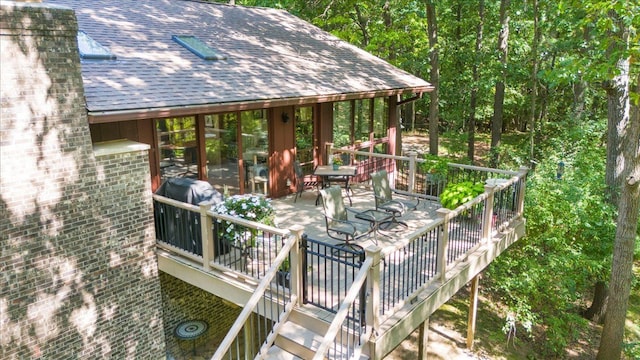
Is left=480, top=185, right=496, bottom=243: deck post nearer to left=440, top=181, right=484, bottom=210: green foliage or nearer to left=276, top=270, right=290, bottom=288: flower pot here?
left=440, top=181, right=484, bottom=210: green foliage

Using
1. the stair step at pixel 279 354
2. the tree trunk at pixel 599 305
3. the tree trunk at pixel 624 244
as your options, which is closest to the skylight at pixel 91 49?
the stair step at pixel 279 354

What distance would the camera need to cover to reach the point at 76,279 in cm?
650

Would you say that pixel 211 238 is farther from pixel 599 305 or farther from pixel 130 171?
pixel 599 305

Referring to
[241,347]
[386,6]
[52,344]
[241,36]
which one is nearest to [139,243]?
[52,344]

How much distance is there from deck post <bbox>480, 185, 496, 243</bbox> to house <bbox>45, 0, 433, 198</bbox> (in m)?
3.92

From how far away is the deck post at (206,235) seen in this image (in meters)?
6.98

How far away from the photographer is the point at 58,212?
625cm

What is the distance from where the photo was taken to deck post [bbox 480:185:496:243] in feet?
27.3

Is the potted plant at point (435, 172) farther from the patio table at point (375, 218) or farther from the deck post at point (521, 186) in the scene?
the patio table at point (375, 218)

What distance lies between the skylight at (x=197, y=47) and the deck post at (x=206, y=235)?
398 cm

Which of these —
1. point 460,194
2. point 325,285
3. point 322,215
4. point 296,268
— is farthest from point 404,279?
point 322,215

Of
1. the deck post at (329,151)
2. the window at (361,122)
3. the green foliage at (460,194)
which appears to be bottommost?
the green foliage at (460,194)

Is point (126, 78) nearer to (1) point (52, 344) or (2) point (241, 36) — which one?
(1) point (52, 344)

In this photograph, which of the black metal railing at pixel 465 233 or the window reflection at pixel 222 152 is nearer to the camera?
the black metal railing at pixel 465 233
